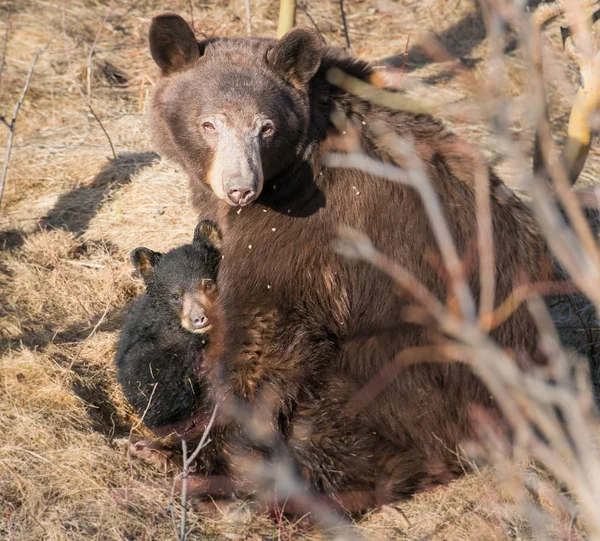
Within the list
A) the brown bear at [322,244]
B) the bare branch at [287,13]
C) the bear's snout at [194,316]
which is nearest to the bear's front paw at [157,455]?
the brown bear at [322,244]

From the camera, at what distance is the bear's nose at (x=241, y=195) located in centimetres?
370

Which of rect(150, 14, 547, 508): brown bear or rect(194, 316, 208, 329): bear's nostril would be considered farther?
rect(194, 316, 208, 329): bear's nostril

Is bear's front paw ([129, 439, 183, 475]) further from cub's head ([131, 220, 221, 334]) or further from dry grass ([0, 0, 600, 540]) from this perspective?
cub's head ([131, 220, 221, 334])

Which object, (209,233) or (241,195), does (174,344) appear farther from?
(241,195)

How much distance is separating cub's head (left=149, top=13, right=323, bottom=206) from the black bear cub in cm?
55

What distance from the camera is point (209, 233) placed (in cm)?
446

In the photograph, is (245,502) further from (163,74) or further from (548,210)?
(548,210)

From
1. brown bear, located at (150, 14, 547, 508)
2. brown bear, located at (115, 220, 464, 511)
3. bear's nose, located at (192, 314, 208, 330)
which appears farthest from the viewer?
bear's nose, located at (192, 314, 208, 330)

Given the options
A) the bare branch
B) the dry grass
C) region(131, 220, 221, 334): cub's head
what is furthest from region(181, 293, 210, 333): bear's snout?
the bare branch

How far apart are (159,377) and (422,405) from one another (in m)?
1.57

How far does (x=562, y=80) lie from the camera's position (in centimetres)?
151

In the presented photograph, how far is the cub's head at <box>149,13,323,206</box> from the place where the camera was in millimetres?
3982

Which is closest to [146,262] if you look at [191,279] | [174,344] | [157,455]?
[191,279]

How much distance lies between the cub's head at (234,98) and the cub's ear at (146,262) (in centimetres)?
75
